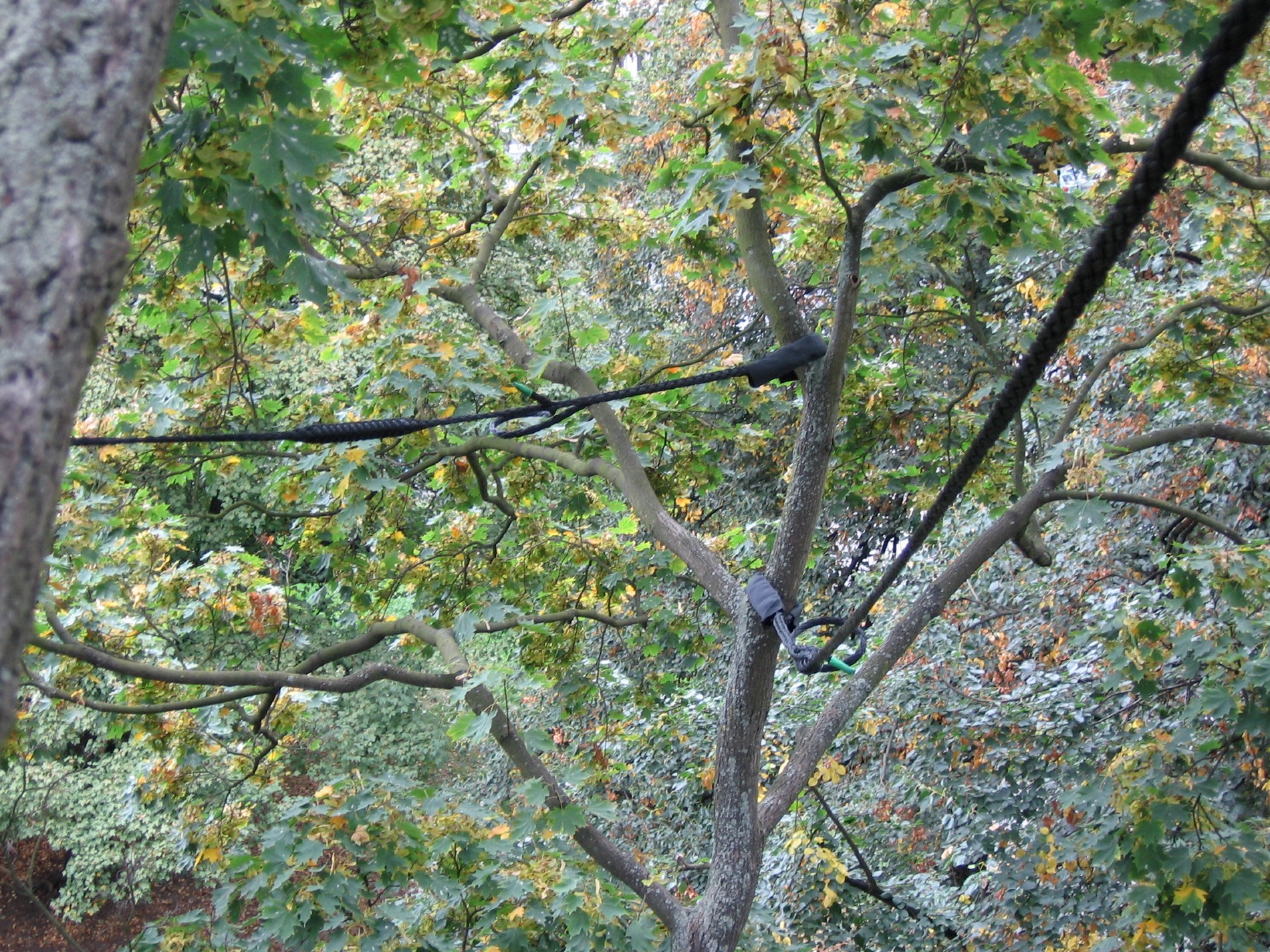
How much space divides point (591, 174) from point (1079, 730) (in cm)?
312

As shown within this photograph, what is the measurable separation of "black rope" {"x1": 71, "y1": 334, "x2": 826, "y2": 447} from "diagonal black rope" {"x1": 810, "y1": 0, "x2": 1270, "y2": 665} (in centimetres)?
76

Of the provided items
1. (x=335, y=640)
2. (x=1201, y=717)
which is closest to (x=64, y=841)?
(x=335, y=640)

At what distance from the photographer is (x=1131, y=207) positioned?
1313 millimetres

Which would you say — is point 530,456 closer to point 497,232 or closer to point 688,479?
point 688,479

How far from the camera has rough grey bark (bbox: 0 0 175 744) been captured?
768 millimetres

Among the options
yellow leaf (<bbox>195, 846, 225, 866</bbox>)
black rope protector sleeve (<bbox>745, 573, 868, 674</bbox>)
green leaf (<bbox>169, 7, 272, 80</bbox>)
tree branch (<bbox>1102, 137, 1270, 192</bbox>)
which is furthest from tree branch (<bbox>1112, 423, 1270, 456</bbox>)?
yellow leaf (<bbox>195, 846, 225, 866</bbox>)

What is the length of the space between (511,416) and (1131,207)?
145 cm

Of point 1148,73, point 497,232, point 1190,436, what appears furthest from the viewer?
point 497,232

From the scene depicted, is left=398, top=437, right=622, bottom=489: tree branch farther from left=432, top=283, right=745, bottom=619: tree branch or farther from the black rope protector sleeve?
the black rope protector sleeve

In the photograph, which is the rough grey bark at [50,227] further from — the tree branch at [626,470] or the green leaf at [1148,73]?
the tree branch at [626,470]

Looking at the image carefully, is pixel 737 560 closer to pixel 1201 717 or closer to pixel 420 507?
pixel 1201 717

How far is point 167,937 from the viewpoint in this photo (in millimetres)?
3125

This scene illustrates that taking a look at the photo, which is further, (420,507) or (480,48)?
(420,507)

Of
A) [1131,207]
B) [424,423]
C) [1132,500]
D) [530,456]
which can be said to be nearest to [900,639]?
[1132,500]
